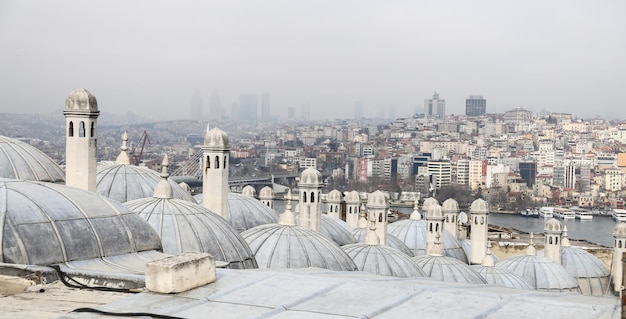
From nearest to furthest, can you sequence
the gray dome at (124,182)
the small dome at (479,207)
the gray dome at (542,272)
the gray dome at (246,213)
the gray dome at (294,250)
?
the gray dome at (294,250)
the gray dome at (124,182)
the gray dome at (246,213)
the gray dome at (542,272)
the small dome at (479,207)

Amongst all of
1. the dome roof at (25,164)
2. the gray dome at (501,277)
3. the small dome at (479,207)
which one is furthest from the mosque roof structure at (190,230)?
the small dome at (479,207)

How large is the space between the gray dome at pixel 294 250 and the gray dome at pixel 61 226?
3109mm

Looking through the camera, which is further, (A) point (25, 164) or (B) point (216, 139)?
(B) point (216, 139)

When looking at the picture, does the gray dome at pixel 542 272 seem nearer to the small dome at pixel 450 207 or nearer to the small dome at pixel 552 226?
the small dome at pixel 552 226

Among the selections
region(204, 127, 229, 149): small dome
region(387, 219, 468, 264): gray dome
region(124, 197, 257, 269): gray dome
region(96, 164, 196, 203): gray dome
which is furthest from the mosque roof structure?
region(387, 219, 468, 264): gray dome

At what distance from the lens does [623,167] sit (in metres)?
63.1

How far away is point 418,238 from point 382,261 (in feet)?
16.5

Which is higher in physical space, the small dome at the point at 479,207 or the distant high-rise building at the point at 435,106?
the distant high-rise building at the point at 435,106

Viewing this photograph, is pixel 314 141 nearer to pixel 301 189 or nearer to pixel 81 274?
pixel 301 189

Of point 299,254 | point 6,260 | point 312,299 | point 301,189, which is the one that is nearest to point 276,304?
point 312,299

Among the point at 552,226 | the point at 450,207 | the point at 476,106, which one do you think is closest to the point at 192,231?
the point at 450,207

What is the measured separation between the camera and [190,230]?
661 cm

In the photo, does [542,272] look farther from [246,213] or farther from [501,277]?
[246,213]

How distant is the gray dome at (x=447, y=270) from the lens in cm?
997
